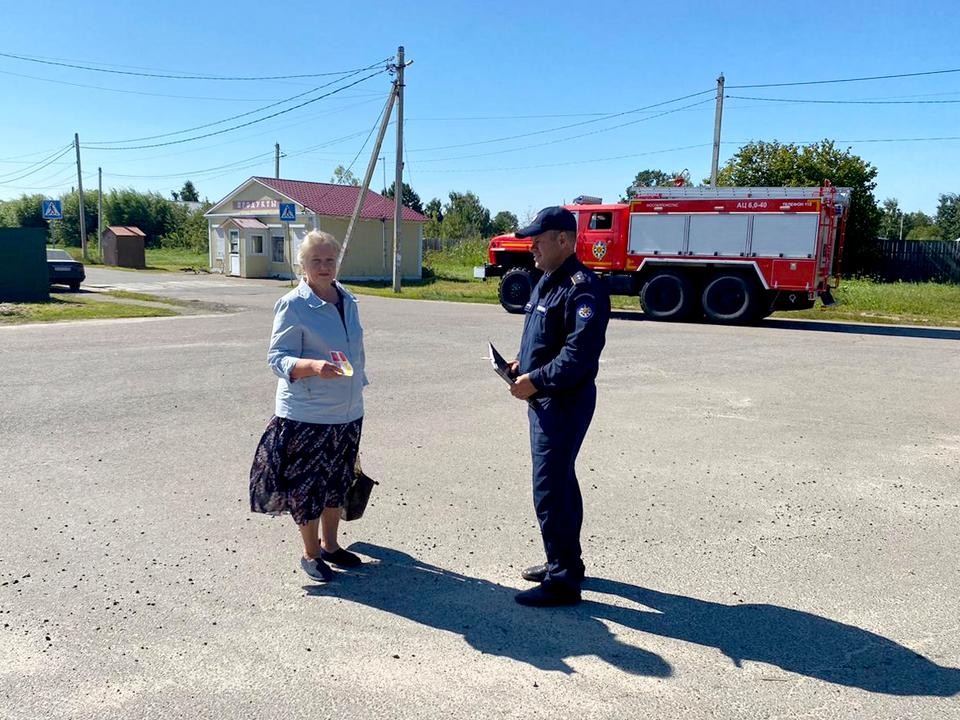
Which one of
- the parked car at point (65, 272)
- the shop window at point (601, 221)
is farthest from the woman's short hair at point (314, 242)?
the parked car at point (65, 272)

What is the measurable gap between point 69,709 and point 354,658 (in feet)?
3.40

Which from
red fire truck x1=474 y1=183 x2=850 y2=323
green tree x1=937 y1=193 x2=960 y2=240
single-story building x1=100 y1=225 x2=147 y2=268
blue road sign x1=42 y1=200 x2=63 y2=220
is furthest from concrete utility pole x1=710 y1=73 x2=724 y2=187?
green tree x1=937 y1=193 x2=960 y2=240

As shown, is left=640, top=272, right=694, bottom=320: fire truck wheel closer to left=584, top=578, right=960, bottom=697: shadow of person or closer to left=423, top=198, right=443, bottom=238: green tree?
left=584, top=578, right=960, bottom=697: shadow of person

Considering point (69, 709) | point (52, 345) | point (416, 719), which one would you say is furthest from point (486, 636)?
point (52, 345)

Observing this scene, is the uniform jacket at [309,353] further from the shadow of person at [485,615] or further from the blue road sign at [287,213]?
the blue road sign at [287,213]

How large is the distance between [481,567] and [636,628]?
0.93 metres

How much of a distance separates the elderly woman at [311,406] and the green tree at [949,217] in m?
76.6

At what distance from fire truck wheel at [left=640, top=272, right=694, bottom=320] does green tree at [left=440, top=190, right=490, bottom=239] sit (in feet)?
132

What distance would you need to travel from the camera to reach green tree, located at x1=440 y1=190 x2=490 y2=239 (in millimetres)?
60469

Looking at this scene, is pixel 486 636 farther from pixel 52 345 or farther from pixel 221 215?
pixel 221 215

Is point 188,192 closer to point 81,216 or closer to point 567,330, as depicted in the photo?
point 81,216

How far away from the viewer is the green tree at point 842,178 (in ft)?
107

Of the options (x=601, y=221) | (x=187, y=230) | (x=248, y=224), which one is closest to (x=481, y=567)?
(x=601, y=221)

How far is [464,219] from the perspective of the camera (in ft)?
227
